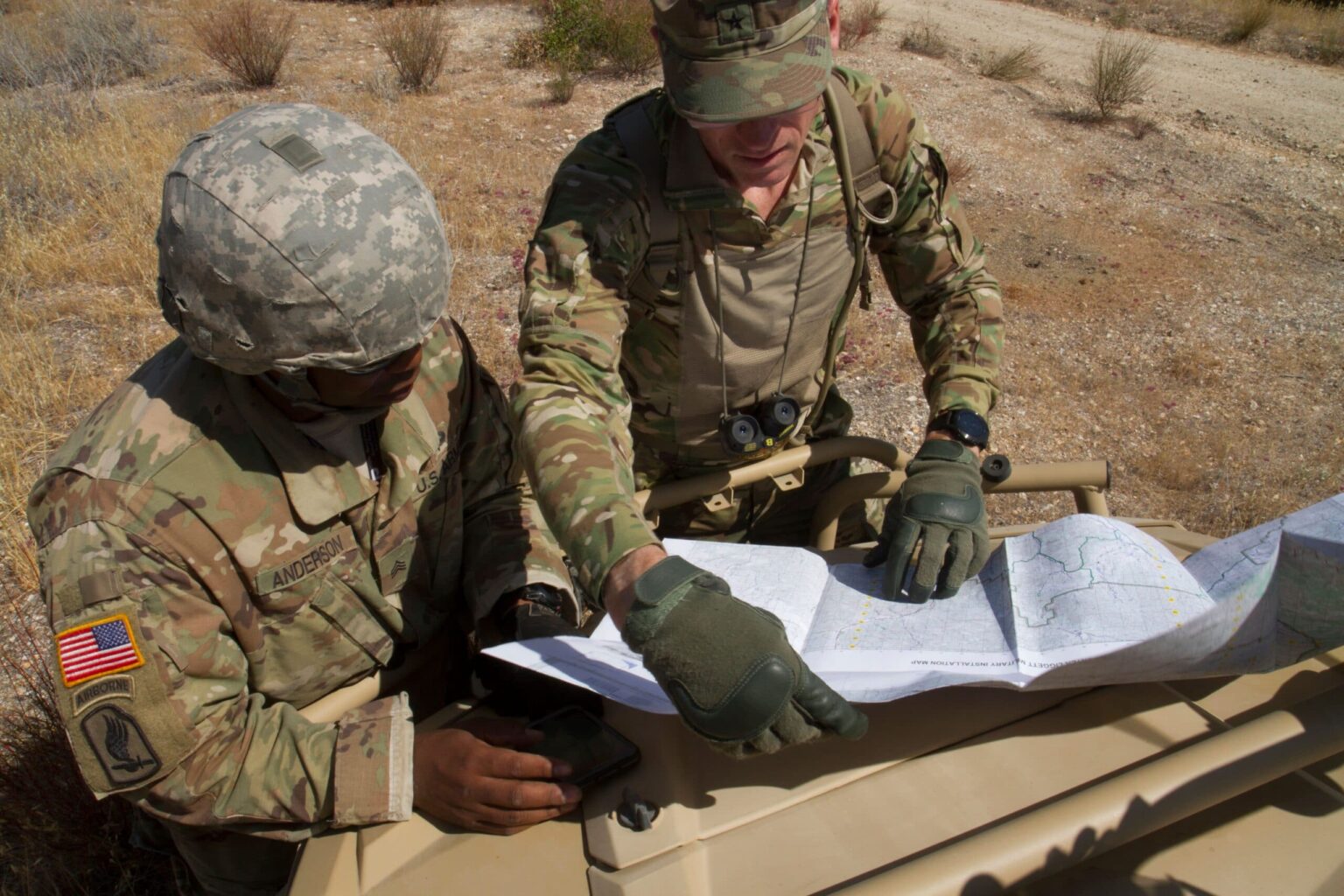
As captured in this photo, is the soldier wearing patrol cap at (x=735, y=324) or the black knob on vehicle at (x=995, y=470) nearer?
the soldier wearing patrol cap at (x=735, y=324)

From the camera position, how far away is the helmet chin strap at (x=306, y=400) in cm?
164

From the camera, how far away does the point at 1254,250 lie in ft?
21.3

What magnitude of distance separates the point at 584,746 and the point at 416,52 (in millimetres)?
8850

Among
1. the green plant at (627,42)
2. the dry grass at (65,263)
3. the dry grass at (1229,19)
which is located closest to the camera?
the dry grass at (65,263)

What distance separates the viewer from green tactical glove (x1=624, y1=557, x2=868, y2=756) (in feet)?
4.11

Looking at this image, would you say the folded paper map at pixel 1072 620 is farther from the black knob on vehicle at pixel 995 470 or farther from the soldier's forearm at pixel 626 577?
the black knob on vehicle at pixel 995 470

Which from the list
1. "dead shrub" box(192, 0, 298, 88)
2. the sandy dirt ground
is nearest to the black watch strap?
the sandy dirt ground

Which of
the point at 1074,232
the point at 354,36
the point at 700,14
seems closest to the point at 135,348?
the point at 700,14

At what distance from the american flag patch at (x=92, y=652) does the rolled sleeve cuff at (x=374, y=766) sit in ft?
1.15

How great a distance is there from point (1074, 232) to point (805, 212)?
522 centimetres

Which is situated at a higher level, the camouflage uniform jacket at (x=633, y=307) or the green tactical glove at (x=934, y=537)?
the camouflage uniform jacket at (x=633, y=307)

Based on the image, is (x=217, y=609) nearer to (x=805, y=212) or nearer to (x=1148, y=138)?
(x=805, y=212)

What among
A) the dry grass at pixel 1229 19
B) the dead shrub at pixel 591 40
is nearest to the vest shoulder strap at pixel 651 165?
the dead shrub at pixel 591 40

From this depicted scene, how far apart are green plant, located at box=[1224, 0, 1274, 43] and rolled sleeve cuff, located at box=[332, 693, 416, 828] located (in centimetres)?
1443
